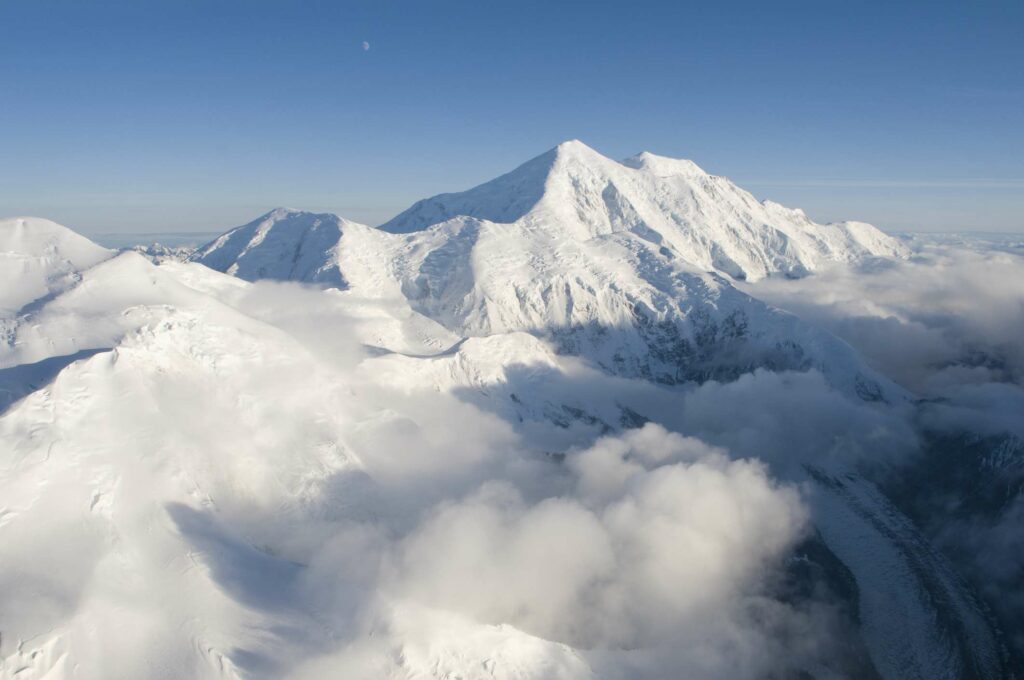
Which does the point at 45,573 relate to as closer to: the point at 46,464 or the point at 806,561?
the point at 46,464

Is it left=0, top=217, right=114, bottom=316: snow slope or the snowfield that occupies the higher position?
left=0, top=217, right=114, bottom=316: snow slope

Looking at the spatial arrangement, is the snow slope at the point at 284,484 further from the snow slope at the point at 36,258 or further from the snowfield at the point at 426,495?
the snow slope at the point at 36,258

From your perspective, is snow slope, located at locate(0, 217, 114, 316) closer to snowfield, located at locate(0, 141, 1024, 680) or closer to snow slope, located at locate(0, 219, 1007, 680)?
snowfield, located at locate(0, 141, 1024, 680)

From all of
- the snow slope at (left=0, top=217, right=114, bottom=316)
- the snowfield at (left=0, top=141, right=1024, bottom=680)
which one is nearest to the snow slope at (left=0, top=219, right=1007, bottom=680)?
the snowfield at (left=0, top=141, right=1024, bottom=680)

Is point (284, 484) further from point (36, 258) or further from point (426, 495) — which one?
point (36, 258)

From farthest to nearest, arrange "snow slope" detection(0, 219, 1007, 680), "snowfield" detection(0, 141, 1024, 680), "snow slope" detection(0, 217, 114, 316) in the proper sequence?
"snow slope" detection(0, 217, 114, 316) → "snowfield" detection(0, 141, 1024, 680) → "snow slope" detection(0, 219, 1007, 680)

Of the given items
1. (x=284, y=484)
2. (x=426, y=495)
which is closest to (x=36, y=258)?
(x=284, y=484)

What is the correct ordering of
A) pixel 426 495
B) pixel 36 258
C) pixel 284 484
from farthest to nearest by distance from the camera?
1. pixel 426 495
2. pixel 36 258
3. pixel 284 484

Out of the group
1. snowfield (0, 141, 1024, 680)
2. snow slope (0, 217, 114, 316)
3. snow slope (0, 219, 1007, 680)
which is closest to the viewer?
snow slope (0, 219, 1007, 680)

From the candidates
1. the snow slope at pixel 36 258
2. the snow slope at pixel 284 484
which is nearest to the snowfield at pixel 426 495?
the snow slope at pixel 284 484

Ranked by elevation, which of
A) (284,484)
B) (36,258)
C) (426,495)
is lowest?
(426,495)
